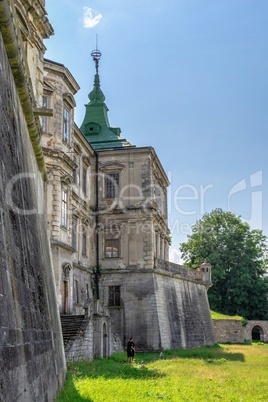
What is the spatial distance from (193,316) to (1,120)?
1295 inches

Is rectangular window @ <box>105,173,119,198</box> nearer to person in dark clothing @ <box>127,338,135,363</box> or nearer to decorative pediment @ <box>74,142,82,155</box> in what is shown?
decorative pediment @ <box>74,142,82,155</box>

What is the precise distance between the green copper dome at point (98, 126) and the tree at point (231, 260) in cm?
2416

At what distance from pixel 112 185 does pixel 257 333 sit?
30.3m

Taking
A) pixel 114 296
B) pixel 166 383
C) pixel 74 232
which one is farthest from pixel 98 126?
pixel 166 383

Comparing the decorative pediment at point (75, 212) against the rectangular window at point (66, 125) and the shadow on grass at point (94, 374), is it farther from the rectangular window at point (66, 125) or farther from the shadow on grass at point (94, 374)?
the shadow on grass at point (94, 374)

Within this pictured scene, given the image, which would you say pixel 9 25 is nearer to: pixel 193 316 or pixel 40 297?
pixel 40 297

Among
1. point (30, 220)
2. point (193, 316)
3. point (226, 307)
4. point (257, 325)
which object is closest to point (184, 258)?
point (226, 307)

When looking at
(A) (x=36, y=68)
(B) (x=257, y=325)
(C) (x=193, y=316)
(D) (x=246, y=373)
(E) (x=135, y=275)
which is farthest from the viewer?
(B) (x=257, y=325)

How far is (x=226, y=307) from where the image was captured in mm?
57156

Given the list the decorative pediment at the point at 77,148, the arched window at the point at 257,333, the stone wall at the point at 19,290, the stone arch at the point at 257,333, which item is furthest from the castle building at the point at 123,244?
→ the arched window at the point at 257,333

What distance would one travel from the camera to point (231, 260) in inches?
2279

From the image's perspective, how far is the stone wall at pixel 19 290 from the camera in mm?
5996

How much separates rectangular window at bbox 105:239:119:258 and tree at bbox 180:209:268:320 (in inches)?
1004

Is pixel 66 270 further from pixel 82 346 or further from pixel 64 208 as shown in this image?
pixel 82 346
